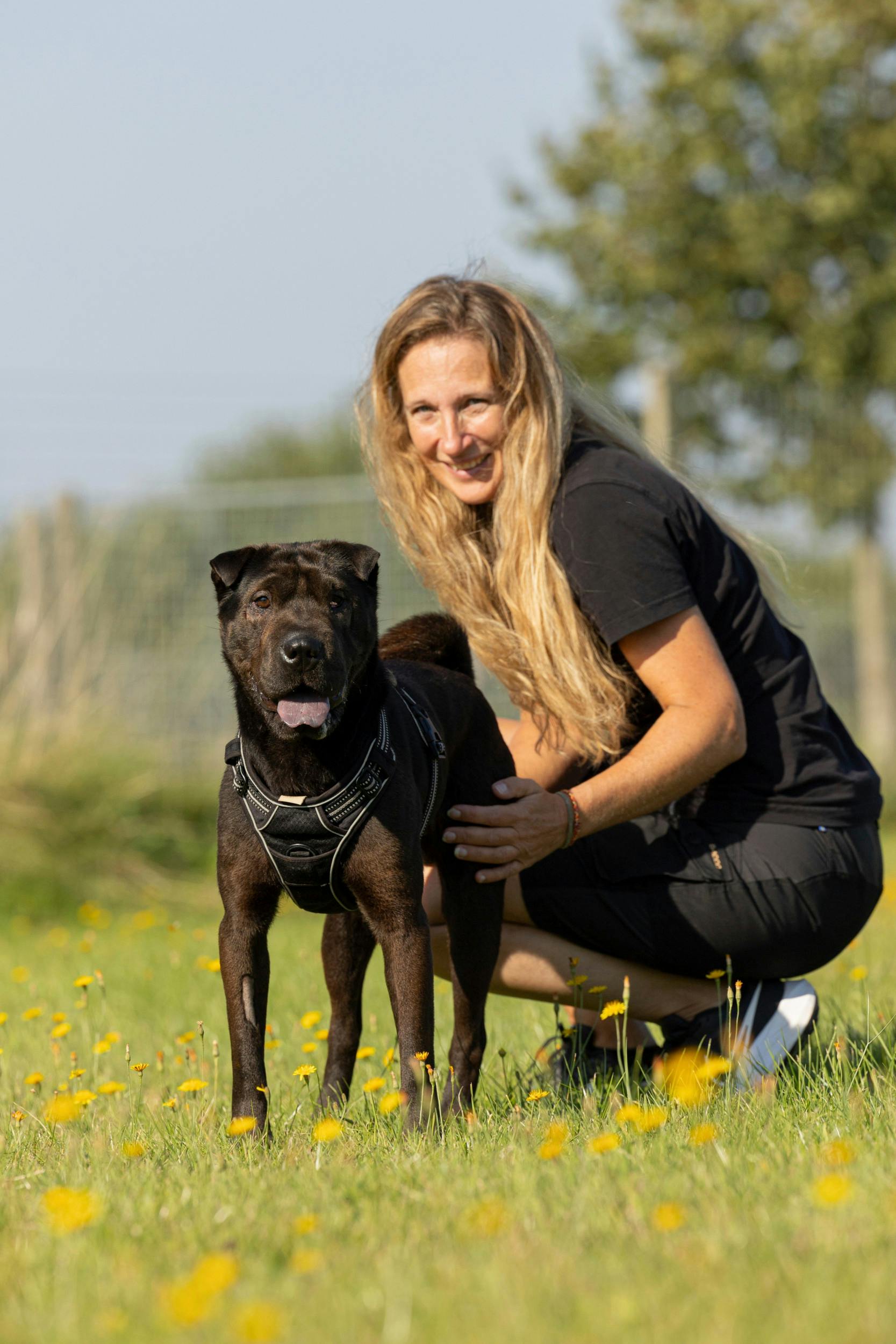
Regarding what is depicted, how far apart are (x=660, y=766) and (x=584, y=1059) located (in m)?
0.81

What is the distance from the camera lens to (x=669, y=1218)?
174 centimetres

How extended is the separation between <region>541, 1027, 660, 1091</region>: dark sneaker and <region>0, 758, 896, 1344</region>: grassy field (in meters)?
0.10

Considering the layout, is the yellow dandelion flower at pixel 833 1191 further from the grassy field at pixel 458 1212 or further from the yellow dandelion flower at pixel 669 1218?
the yellow dandelion flower at pixel 669 1218

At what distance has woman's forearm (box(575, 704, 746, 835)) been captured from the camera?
3.19 meters

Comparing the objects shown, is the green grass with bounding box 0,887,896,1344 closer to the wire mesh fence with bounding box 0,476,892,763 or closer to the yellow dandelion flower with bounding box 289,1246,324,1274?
the yellow dandelion flower with bounding box 289,1246,324,1274

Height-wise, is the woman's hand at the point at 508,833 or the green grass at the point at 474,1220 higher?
the woman's hand at the point at 508,833

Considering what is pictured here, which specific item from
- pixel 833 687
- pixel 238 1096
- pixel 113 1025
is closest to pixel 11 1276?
pixel 238 1096

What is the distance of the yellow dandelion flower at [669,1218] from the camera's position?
1.74 meters

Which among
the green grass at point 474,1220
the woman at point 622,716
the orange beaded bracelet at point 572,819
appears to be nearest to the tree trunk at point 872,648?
the woman at point 622,716

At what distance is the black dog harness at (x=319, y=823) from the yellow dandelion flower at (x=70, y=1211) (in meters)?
0.97

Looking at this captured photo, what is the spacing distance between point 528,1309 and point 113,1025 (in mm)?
2998

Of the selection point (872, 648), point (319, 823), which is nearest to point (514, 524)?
point (319, 823)

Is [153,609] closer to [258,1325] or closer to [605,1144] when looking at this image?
[605,1144]

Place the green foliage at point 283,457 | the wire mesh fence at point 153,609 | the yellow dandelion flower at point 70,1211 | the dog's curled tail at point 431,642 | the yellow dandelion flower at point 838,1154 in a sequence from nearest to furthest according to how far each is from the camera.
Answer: the yellow dandelion flower at point 70,1211 → the yellow dandelion flower at point 838,1154 → the dog's curled tail at point 431,642 → the wire mesh fence at point 153,609 → the green foliage at point 283,457
